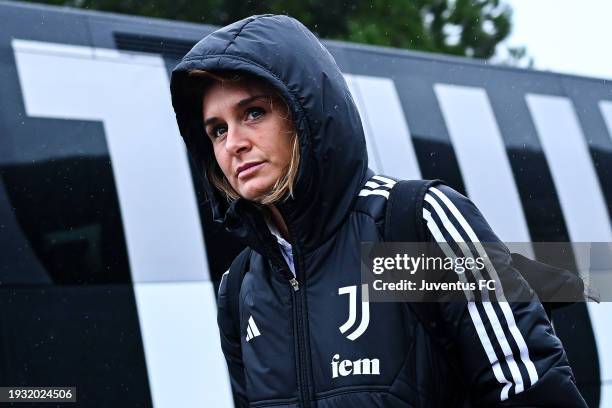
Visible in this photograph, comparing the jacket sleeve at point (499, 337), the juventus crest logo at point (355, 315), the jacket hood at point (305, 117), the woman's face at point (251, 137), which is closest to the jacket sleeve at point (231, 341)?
the jacket hood at point (305, 117)

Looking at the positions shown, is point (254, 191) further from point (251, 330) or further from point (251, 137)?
point (251, 330)

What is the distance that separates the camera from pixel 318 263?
71.8 inches

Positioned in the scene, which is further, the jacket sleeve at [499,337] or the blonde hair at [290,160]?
the blonde hair at [290,160]

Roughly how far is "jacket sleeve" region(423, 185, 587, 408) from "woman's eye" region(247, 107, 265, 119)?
39cm

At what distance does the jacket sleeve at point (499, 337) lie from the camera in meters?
1.69

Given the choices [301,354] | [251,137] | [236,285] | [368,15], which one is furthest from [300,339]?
[368,15]

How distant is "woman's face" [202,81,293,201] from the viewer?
1884mm

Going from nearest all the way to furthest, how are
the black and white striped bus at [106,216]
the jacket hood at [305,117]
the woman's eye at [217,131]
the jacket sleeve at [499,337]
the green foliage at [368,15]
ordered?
the jacket sleeve at [499,337], the jacket hood at [305,117], the woman's eye at [217,131], the black and white striped bus at [106,216], the green foliage at [368,15]

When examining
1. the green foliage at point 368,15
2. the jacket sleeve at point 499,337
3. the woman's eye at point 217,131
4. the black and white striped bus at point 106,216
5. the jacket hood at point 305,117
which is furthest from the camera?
the green foliage at point 368,15

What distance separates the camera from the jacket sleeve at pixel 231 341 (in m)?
2.04

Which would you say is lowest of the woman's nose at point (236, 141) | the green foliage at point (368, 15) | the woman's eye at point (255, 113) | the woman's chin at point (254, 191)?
the woman's chin at point (254, 191)

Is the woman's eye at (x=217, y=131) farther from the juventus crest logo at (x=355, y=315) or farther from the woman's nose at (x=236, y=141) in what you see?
the juventus crest logo at (x=355, y=315)

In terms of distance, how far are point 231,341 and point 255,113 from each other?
470mm

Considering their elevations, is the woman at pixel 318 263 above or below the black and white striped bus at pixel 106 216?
below
